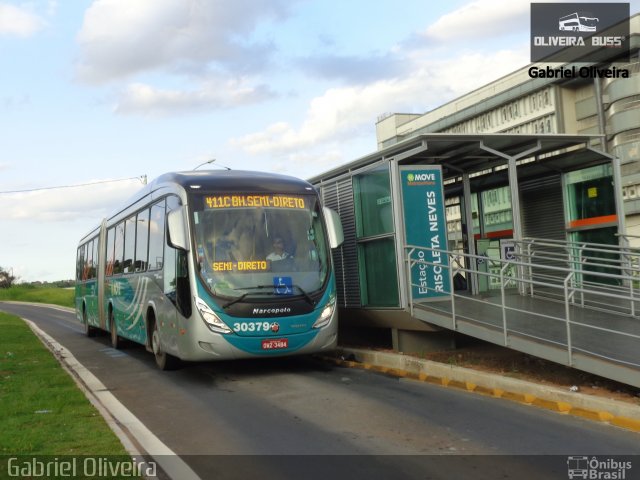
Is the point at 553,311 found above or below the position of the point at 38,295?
above

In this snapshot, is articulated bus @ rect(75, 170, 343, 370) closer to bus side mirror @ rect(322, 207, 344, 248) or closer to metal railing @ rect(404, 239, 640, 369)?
bus side mirror @ rect(322, 207, 344, 248)

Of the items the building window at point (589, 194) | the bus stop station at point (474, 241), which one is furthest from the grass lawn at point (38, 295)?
the building window at point (589, 194)

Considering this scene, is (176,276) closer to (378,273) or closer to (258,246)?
(258,246)

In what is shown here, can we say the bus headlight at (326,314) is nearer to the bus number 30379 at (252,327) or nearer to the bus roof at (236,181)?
the bus number 30379 at (252,327)

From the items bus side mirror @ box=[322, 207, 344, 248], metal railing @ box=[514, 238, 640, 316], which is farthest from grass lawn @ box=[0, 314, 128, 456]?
metal railing @ box=[514, 238, 640, 316]

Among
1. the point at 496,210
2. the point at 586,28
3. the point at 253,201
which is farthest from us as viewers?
the point at 586,28

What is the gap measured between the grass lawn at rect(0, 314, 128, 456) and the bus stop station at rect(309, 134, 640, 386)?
17.4 ft

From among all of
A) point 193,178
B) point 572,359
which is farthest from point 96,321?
point 572,359

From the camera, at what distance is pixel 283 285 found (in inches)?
432

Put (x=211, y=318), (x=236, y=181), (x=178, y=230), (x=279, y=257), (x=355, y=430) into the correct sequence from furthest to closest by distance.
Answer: (x=236, y=181) < (x=279, y=257) < (x=178, y=230) < (x=211, y=318) < (x=355, y=430)

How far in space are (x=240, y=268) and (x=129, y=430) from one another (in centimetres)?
388

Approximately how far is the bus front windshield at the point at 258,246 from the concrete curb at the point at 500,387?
1.77m

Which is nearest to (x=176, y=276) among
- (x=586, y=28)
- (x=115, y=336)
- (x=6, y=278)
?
(x=115, y=336)

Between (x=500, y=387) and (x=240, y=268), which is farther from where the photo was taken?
(x=240, y=268)
